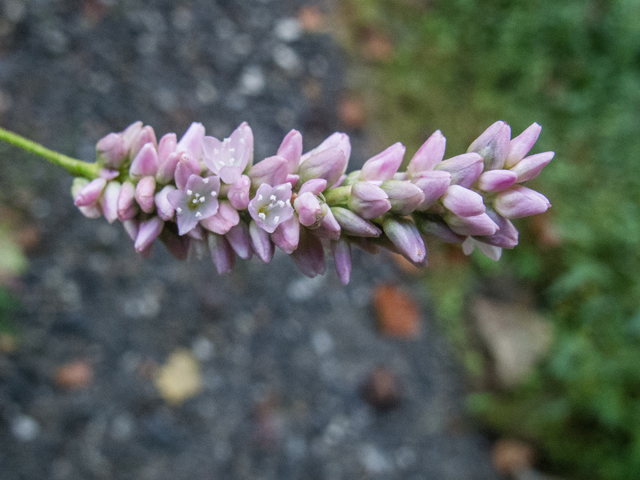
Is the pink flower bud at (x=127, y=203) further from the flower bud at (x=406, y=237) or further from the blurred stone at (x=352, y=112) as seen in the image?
the blurred stone at (x=352, y=112)

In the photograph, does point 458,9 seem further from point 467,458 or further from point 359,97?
point 467,458

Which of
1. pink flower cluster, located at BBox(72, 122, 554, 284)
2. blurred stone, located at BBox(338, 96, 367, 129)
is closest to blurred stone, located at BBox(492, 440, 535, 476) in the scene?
blurred stone, located at BBox(338, 96, 367, 129)

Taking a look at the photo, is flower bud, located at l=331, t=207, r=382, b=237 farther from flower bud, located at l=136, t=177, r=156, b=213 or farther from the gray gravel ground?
the gray gravel ground

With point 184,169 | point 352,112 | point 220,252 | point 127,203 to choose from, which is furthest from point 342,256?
point 352,112

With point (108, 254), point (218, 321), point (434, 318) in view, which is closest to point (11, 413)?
point (108, 254)

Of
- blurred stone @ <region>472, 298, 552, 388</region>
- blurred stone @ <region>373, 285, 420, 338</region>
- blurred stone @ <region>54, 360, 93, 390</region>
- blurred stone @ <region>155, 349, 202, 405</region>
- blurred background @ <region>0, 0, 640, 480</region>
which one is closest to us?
blurred stone @ <region>54, 360, 93, 390</region>

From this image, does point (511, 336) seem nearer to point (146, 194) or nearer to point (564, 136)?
point (564, 136)

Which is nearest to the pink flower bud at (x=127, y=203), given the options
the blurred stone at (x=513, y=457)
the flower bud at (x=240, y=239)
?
the flower bud at (x=240, y=239)
